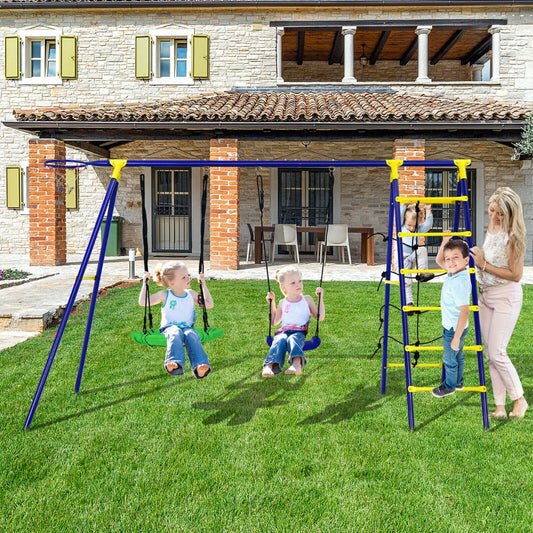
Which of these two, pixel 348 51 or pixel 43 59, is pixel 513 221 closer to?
pixel 348 51

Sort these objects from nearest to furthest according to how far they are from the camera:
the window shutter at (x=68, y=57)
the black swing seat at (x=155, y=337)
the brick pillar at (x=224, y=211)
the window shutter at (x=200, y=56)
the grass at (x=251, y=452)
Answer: the grass at (x=251, y=452)
the black swing seat at (x=155, y=337)
the brick pillar at (x=224, y=211)
the window shutter at (x=200, y=56)
the window shutter at (x=68, y=57)

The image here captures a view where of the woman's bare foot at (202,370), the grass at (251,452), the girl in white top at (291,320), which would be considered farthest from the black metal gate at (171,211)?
the woman's bare foot at (202,370)

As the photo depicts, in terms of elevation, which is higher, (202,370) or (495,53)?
(495,53)

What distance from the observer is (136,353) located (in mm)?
5203

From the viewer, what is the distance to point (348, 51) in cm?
1435

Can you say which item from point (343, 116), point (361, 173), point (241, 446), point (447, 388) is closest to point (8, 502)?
point (241, 446)

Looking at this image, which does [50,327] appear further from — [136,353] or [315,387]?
[315,387]

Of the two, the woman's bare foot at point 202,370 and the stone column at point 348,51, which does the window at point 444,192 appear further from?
the woman's bare foot at point 202,370

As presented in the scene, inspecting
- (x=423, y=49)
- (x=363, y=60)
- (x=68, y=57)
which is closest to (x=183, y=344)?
(x=423, y=49)

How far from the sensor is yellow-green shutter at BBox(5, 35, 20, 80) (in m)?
14.7

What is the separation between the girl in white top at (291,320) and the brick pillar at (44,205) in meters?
9.43

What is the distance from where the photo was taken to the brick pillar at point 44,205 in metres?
11.9

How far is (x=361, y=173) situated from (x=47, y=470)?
44.0ft

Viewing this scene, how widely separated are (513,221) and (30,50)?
608 inches
